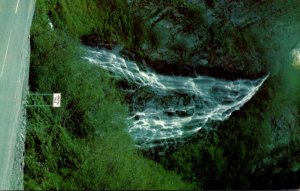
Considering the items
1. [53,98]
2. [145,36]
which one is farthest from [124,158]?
[145,36]

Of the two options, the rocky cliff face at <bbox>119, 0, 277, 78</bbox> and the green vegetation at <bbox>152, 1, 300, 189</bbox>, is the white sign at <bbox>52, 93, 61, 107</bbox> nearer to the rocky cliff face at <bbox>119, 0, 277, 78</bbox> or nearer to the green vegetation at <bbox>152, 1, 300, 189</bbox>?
the rocky cliff face at <bbox>119, 0, 277, 78</bbox>

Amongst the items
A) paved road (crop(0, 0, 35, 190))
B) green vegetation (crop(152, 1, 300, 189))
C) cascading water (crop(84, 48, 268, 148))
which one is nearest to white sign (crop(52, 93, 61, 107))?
paved road (crop(0, 0, 35, 190))

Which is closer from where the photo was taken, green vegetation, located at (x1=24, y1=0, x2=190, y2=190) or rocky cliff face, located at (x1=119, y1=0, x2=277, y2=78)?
green vegetation, located at (x1=24, y1=0, x2=190, y2=190)

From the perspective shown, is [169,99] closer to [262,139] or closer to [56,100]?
[262,139]

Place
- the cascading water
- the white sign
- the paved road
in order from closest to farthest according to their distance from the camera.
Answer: the paved road
the white sign
the cascading water

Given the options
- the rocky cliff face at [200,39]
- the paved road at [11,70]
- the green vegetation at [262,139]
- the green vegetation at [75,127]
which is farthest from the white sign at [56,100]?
the green vegetation at [262,139]

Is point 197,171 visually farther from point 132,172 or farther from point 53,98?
point 53,98

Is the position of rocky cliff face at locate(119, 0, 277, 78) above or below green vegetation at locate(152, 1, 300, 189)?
above
